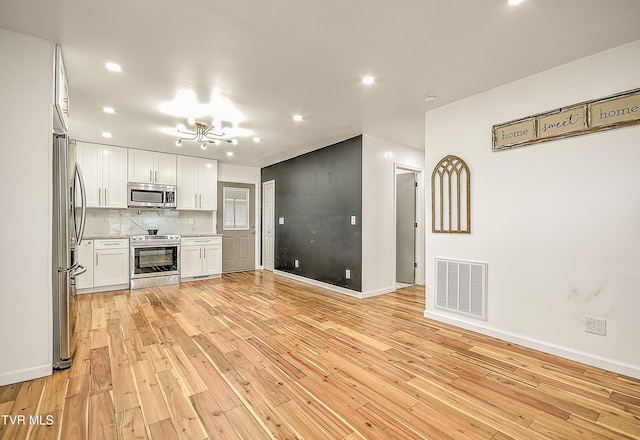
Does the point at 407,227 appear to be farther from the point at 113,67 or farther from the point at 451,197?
the point at 113,67

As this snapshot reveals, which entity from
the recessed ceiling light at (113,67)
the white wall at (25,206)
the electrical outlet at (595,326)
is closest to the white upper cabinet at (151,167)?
the recessed ceiling light at (113,67)

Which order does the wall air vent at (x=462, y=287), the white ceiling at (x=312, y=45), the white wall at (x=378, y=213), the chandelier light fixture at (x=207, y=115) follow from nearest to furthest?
1. the white ceiling at (x=312, y=45)
2. the wall air vent at (x=462, y=287)
3. the chandelier light fixture at (x=207, y=115)
4. the white wall at (x=378, y=213)

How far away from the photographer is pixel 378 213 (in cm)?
472

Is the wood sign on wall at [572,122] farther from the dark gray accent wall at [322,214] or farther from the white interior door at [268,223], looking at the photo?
the white interior door at [268,223]

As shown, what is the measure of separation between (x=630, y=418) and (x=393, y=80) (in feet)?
10.0

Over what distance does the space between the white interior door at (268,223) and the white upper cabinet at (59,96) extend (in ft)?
14.8

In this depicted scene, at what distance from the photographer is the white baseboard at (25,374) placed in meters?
2.09

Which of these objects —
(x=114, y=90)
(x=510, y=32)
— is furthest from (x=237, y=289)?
(x=510, y=32)

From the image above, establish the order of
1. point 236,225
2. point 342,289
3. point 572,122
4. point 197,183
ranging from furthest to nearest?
point 236,225 → point 197,183 → point 342,289 → point 572,122

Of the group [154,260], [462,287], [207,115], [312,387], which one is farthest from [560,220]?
[154,260]

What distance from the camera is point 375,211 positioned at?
468cm

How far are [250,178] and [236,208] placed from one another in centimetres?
86

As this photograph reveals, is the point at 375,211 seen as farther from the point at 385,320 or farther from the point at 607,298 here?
the point at 607,298

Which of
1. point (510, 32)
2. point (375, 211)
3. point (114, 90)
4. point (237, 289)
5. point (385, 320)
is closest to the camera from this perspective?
point (510, 32)
